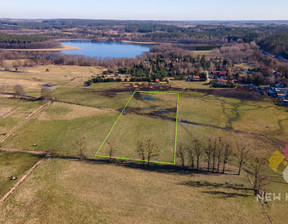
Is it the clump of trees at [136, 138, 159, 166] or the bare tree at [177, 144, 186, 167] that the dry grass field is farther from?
the clump of trees at [136, 138, 159, 166]

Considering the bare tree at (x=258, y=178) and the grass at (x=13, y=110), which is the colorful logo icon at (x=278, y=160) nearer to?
the bare tree at (x=258, y=178)

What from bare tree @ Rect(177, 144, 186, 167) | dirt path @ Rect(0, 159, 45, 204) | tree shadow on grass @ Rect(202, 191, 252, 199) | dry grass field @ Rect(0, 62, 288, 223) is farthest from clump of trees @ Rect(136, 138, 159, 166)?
dirt path @ Rect(0, 159, 45, 204)

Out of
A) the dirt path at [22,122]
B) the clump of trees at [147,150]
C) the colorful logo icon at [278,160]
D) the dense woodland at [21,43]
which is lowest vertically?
the colorful logo icon at [278,160]

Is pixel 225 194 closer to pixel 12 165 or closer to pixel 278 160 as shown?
pixel 278 160

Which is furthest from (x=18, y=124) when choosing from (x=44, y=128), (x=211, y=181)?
(x=211, y=181)

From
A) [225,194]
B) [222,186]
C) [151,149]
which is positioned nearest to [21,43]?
[151,149]

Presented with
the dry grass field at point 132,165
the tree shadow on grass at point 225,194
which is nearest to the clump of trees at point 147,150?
the dry grass field at point 132,165

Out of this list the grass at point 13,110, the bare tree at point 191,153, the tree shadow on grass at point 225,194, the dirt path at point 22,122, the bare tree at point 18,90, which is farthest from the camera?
the bare tree at point 18,90

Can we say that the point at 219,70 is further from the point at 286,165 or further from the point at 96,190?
the point at 96,190
